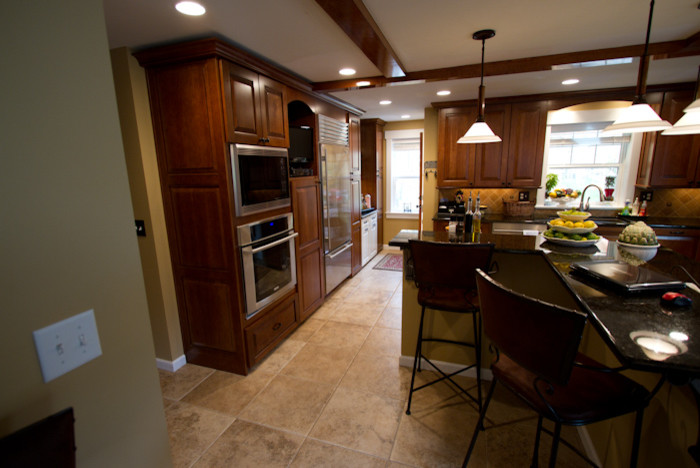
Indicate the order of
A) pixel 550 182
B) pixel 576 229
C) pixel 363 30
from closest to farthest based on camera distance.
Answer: pixel 363 30 < pixel 576 229 < pixel 550 182

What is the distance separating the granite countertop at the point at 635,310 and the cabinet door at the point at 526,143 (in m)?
2.23

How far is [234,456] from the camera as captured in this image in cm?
182

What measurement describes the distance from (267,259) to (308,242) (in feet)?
2.40

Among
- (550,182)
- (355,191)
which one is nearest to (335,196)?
(355,191)

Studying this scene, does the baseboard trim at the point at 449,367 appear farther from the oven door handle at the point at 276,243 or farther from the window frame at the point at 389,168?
the window frame at the point at 389,168

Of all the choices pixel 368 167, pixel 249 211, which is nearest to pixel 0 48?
pixel 249 211

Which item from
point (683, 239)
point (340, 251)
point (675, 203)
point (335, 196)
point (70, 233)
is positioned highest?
point (70, 233)

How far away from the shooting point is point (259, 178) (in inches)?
98.0

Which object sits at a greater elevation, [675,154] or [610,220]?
[675,154]

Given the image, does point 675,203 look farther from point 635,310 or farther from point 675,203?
point 635,310

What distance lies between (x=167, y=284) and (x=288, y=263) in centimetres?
97

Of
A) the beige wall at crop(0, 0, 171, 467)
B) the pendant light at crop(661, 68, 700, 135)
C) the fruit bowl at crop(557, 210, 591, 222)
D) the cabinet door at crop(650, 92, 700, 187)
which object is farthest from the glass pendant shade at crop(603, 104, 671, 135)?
the cabinet door at crop(650, 92, 700, 187)

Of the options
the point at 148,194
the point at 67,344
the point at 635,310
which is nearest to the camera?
the point at 67,344

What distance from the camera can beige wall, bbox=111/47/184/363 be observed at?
2.20 m
